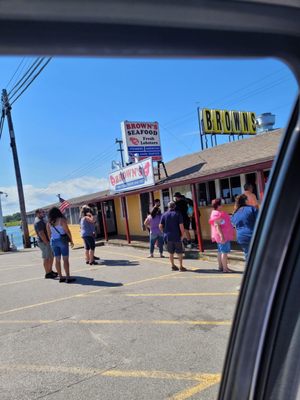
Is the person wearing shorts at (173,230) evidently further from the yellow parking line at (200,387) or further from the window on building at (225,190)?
the yellow parking line at (200,387)

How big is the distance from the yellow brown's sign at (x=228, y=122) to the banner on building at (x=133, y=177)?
27.1 feet

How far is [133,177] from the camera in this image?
55.1ft

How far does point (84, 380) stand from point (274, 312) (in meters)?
3.24

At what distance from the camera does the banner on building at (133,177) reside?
15.6 meters

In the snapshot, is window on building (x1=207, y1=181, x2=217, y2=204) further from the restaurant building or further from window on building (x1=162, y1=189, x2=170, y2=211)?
window on building (x1=162, y1=189, x2=170, y2=211)

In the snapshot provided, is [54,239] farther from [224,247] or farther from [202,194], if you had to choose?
[202,194]

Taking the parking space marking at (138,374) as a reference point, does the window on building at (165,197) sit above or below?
above

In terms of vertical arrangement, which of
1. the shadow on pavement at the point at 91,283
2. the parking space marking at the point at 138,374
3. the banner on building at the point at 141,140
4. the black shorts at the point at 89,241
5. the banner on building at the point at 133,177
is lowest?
the parking space marking at the point at 138,374

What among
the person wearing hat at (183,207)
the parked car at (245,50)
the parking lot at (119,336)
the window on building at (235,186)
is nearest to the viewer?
the parked car at (245,50)

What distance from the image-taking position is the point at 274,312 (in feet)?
4.65

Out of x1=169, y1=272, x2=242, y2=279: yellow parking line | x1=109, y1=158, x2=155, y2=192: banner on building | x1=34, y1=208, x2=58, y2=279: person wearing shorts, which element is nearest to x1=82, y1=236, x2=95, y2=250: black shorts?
x1=34, y1=208, x2=58, y2=279: person wearing shorts

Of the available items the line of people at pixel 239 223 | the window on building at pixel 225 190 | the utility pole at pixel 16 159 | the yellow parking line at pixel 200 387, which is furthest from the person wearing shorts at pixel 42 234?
the utility pole at pixel 16 159

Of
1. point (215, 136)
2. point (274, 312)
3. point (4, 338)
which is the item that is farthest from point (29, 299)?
point (215, 136)

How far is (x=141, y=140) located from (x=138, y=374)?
49.2ft
